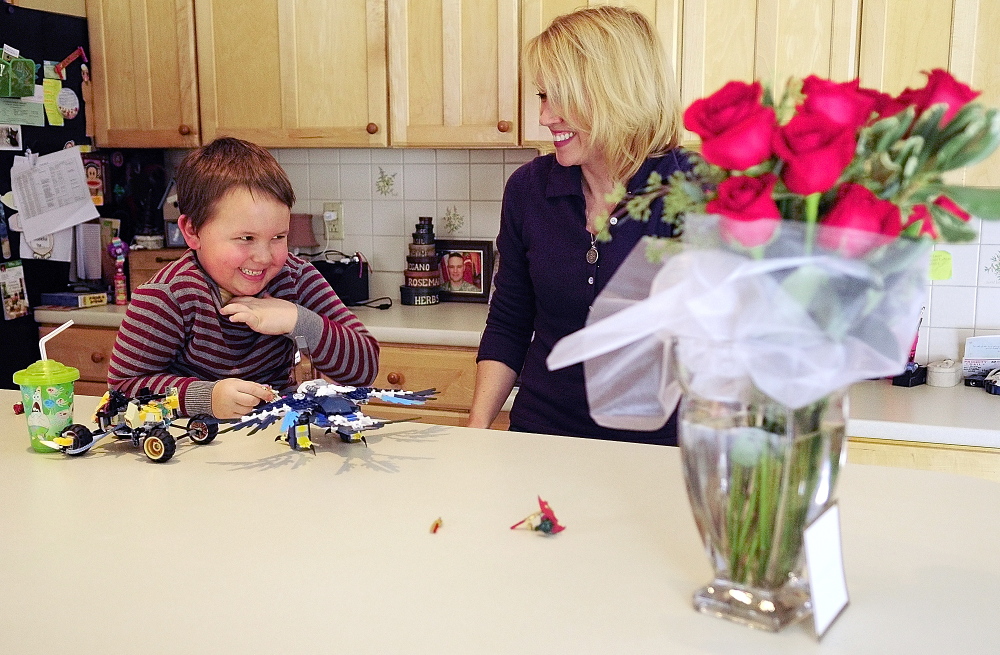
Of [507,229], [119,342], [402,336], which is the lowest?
[402,336]

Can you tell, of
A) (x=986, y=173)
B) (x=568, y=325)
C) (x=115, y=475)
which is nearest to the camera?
(x=115, y=475)

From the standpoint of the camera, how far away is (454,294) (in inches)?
122

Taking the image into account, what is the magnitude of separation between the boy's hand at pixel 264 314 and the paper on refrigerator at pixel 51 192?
1.75 meters

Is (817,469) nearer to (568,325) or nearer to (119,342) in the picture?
(568,325)

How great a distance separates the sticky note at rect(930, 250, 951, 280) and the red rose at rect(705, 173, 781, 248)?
1805mm

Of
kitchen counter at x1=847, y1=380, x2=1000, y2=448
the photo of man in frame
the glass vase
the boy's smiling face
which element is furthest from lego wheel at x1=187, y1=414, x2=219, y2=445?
the photo of man in frame

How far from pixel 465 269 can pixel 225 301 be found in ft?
4.95

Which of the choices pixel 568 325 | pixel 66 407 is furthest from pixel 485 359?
pixel 66 407

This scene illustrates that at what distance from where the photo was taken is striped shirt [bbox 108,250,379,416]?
1.56m

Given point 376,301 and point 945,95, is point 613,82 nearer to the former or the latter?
point 945,95

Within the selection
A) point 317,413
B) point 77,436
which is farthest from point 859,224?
point 77,436

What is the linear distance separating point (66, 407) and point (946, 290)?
221cm

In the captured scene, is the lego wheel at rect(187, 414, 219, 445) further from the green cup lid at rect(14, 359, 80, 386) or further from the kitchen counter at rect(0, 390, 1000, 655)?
the green cup lid at rect(14, 359, 80, 386)

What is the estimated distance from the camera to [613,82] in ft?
5.32
